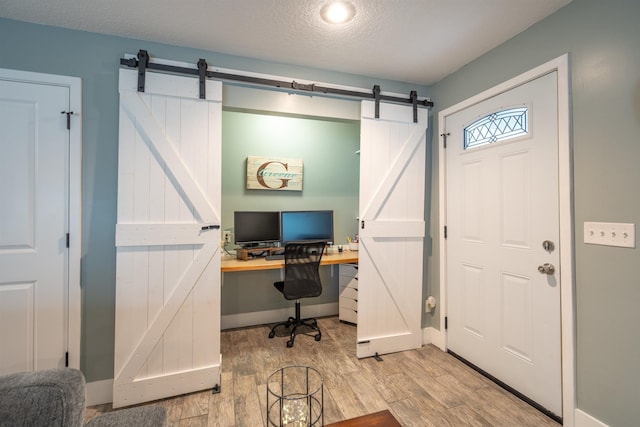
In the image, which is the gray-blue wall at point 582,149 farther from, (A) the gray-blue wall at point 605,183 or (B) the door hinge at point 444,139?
(B) the door hinge at point 444,139

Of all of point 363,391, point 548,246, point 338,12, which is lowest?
point 363,391

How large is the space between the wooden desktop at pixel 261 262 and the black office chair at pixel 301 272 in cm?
10

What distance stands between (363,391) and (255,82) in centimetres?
249

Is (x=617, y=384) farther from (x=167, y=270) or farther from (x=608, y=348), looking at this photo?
(x=167, y=270)

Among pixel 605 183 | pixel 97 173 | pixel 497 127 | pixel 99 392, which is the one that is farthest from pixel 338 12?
pixel 99 392

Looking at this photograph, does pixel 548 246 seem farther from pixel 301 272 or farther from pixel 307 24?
pixel 307 24

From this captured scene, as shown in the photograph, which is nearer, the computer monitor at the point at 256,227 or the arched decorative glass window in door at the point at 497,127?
the arched decorative glass window in door at the point at 497,127

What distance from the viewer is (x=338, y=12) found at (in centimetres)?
176

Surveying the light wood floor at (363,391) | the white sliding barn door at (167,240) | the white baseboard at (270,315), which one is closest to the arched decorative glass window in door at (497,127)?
the light wood floor at (363,391)

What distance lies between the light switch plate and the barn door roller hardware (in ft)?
5.16

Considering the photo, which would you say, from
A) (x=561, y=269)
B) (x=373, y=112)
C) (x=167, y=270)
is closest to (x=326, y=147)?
(x=373, y=112)

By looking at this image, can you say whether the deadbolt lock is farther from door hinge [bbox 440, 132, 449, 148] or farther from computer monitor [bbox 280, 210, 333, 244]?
computer monitor [bbox 280, 210, 333, 244]

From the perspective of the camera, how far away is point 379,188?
8.41 ft

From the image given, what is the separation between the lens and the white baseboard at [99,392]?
6.40 feet
